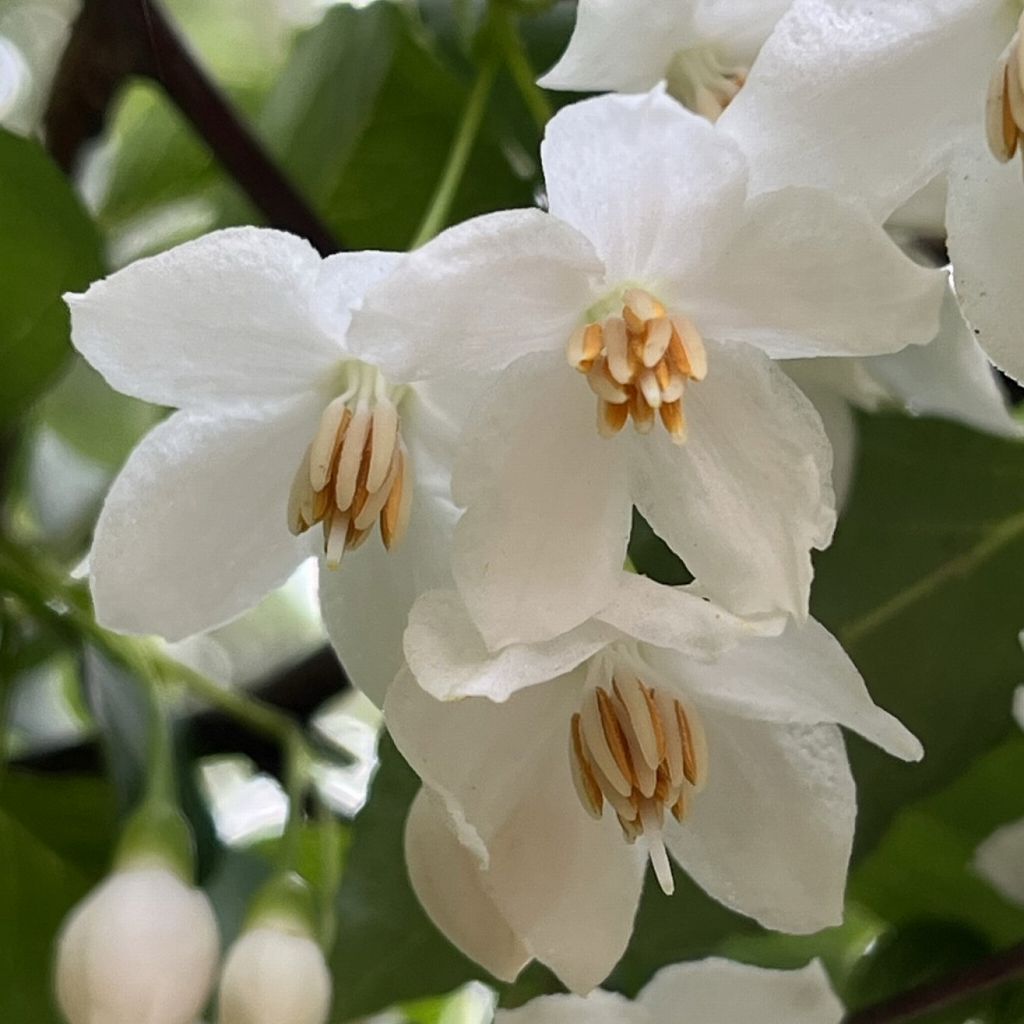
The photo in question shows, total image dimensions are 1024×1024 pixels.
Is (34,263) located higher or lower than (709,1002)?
higher

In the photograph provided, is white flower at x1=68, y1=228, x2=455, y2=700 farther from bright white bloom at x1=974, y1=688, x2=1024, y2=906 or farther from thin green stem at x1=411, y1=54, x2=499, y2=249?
bright white bloom at x1=974, y1=688, x2=1024, y2=906

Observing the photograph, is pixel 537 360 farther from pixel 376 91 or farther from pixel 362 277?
pixel 376 91

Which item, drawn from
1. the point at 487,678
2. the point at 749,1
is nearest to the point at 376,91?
the point at 749,1

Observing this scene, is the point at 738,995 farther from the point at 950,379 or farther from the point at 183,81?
the point at 183,81

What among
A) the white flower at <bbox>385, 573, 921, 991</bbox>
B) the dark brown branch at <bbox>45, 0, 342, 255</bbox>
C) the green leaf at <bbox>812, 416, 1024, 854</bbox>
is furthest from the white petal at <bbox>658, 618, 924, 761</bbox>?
the dark brown branch at <bbox>45, 0, 342, 255</bbox>

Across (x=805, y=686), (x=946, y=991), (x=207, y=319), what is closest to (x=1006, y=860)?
(x=946, y=991)

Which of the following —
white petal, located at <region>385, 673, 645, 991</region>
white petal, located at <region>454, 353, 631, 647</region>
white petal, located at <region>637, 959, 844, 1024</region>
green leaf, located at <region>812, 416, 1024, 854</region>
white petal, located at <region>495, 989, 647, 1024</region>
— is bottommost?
green leaf, located at <region>812, 416, 1024, 854</region>

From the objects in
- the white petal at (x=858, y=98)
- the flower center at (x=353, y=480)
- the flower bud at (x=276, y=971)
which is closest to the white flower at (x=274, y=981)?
the flower bud at (x=276, y=971)
